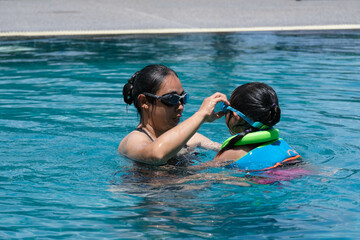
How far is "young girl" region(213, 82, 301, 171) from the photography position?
13.5 ft

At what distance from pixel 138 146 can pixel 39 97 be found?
12.6 ft

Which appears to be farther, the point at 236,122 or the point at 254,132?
the point at 236,122

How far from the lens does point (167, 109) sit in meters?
4.35

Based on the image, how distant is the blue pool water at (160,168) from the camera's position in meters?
3.59

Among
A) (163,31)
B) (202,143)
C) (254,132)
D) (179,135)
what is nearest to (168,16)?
(163,31)

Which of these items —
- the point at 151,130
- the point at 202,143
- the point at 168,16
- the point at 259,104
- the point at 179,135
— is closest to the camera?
the point at 179,135

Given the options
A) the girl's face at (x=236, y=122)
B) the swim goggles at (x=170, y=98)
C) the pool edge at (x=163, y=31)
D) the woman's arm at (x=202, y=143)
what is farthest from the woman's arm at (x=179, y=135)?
the pool edge at (x=163, y=31)

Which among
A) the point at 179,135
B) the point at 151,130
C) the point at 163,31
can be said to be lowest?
the point at 163,31

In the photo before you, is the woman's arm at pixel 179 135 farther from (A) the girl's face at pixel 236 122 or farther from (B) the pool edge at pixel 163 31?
(B) the pool edge at pixel 163 31

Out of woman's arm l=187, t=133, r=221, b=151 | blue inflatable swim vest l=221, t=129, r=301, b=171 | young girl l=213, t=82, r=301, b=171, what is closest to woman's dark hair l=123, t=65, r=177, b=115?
young girl l=213, t=82, r=301, b=171

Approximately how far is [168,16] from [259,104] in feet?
41.3

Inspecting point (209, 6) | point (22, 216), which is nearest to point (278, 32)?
point (209, 6)

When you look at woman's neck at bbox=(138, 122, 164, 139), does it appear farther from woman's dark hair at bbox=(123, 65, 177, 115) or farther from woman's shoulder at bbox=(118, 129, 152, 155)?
woman's dark hair at bbox=(123, 65, 177, 115)

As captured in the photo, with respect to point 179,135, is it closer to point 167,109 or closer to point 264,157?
point 167,109
